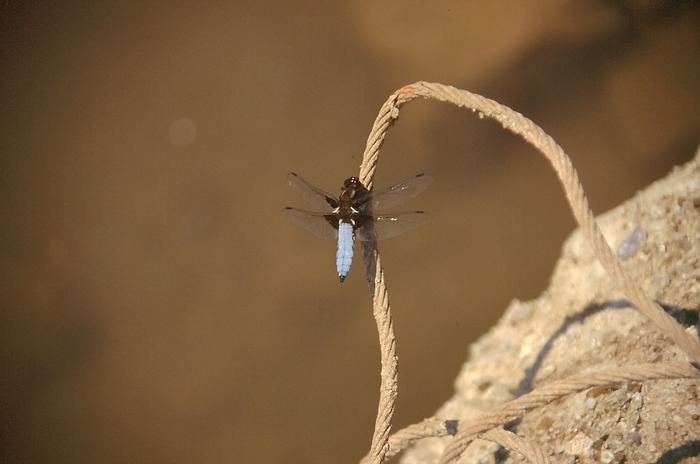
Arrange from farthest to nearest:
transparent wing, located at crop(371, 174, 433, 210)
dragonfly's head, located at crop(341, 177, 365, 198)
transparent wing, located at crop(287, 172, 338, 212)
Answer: transparent wing, located at crop(287, 172, 338, 212)
transparent wing, located at crop(371, 174, 433, 210)
dragonfly's head, located at crop(341, 177, 365, 198)

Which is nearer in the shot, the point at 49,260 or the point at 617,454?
the point at 617,454

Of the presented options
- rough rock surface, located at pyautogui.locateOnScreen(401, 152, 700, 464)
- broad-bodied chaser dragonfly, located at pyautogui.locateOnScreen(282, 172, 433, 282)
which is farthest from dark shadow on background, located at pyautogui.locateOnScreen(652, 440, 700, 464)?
broad-bodied chaser dragonfly, located at pyautogui.locateOnScreen(282, 172, 433, 282)

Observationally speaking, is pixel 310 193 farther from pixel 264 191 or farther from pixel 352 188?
pixel 264 191

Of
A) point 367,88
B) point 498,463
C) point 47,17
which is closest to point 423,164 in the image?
point 367,88

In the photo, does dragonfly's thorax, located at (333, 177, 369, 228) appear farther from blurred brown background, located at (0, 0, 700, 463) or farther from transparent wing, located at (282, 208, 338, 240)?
blurred brown background, located at (0, 0, 700, 463)

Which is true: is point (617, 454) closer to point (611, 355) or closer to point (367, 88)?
point (611, 355)
